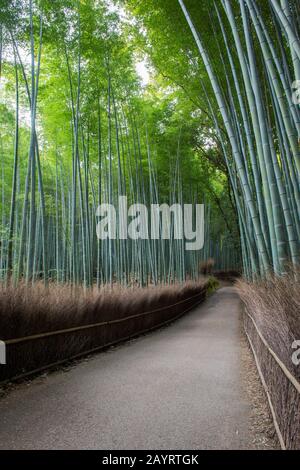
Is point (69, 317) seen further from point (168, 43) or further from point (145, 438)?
point (168, 43)

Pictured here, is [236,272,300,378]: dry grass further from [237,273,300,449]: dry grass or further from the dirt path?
the dirt path

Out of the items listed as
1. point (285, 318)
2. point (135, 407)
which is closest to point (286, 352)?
point (285, 318)

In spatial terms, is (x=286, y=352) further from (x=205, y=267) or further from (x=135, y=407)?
(x=205, y=267)

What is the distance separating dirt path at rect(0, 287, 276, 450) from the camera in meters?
1.70

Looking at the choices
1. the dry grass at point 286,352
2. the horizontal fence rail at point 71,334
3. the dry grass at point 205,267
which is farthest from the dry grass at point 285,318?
the dry grass at point 205,267

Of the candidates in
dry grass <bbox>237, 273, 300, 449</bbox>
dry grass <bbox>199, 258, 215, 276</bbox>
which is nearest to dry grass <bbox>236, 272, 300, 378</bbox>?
dry grass <bbox>237, 273, 300, 449</bbox>

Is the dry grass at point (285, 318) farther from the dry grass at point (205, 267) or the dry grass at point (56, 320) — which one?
the dry grass at point (205, 267)

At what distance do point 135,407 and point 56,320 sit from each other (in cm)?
142

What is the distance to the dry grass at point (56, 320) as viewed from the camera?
263 centimetres

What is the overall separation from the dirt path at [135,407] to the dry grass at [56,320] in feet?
0.72

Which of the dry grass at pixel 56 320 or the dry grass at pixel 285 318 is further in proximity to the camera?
the dry grass at pixel 56 320

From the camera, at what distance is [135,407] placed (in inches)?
86.2

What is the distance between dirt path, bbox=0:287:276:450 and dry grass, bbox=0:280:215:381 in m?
0.22

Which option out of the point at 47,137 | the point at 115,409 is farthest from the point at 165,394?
the point at 47,137
